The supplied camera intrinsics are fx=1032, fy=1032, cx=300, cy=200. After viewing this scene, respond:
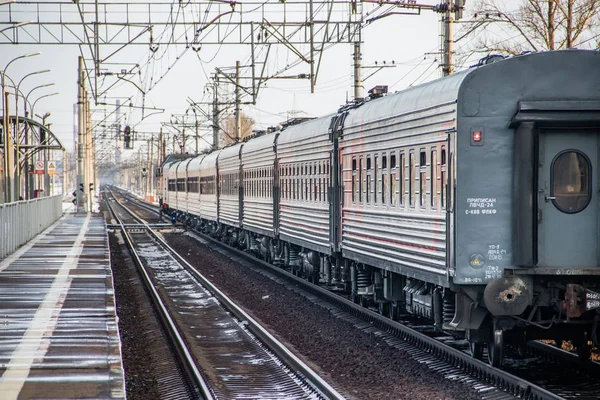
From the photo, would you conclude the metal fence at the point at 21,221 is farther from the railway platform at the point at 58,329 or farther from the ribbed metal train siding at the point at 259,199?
the ribbed metal train siding at the point at 259,199

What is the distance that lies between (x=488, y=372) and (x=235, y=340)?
16.4 feet

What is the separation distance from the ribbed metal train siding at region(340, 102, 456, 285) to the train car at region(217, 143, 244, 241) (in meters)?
14.5

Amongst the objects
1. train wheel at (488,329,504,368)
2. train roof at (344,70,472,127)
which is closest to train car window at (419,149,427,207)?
train roof at (344,70,472,127)

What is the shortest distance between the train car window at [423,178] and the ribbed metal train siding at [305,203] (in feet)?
19.6

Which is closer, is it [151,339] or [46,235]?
[151,339]

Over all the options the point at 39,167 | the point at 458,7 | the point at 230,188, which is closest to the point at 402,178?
the point at 458,7

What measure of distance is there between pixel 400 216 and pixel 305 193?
7.60 m

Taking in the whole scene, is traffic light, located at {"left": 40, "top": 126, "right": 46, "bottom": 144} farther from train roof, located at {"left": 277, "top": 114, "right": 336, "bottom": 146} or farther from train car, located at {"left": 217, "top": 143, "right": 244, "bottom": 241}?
train roof, located at {"left": 277, "top": 114, "right": 336, "bottom": 146}

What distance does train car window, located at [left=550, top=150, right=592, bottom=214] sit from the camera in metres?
11.1

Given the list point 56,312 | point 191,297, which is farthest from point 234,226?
point 56,312

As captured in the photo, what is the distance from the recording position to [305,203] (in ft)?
70.3

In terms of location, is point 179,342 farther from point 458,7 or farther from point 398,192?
point 458,7

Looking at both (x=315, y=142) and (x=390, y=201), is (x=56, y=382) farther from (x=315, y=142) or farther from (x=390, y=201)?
(x=315, y=142)

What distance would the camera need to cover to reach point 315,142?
66.6ft
